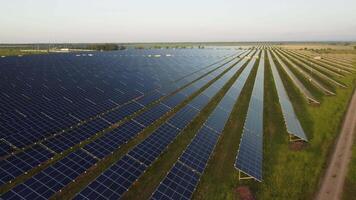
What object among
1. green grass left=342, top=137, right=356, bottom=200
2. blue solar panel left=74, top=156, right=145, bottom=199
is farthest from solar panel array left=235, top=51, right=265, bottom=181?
blue solar panel left=74, top=156, right=145, bottom=199

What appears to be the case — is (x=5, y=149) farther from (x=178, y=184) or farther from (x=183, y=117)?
(x=183, y=117)

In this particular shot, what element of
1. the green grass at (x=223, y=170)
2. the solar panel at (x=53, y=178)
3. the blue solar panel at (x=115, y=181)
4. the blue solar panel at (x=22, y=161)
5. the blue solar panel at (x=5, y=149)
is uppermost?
the blue solar panel at (x=5, y=149)

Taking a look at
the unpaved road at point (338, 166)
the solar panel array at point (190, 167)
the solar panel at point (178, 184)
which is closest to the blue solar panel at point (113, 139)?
the solar panel array at point (190, 167)

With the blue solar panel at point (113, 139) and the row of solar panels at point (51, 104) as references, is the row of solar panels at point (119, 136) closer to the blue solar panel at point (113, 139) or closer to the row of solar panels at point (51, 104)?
the blue solar panel at point (113, 139)

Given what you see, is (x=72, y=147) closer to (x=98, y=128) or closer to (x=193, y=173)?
(x=98, y=128)

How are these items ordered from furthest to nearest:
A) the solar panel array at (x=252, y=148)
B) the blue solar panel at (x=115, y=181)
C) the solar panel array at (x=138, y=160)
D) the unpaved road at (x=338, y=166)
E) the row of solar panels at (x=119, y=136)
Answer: the row of solar panels at (x=119, y=136) < the solar panel array at (x=252, y=148) < the unpaved road at (x=338, y=166) < the solar panel array at (x=138, y=160) < the blue solar panel at (x=115, y=181)

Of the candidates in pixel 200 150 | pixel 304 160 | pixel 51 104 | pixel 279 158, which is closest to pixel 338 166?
pixel 304 160

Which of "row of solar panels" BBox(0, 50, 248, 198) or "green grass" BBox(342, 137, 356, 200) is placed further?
"row of solar panels" BBox(0, 50, 248, 198)

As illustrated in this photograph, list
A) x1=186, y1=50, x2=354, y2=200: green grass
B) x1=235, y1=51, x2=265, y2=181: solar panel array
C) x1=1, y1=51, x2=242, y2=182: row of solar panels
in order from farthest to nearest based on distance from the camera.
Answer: x1=235, y1=51, x2=265, y2=181: solar panel array
x1=186, y1=50, x2=354, y2=200: green grass
x1=1, y1=51, x2=242, y2=182: row of solar panels

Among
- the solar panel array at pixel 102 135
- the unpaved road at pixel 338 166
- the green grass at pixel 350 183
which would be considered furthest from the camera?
the unpaved road at pixel 338 166

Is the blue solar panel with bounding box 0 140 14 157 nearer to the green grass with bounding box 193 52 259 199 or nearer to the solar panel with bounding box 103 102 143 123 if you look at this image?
the solar panel with bounding box 103 102 143 123
